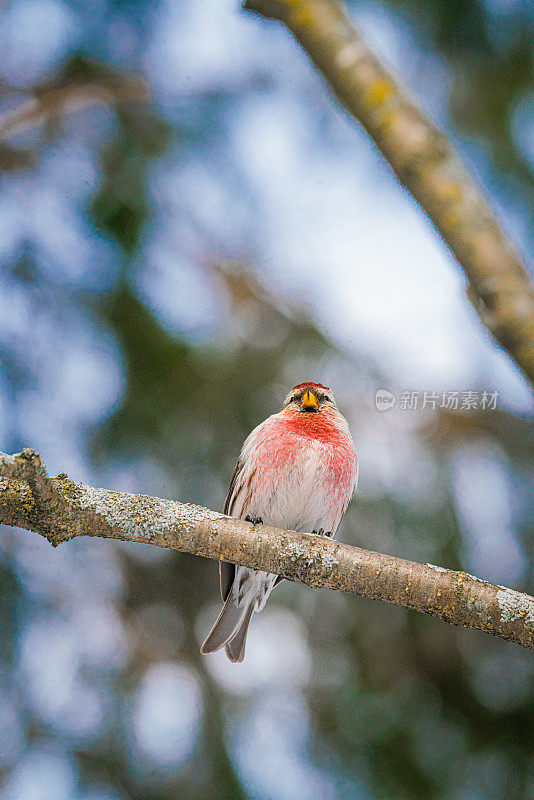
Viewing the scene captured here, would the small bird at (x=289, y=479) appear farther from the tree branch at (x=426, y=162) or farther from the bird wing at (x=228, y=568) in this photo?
the tree branch at (x=426, y=162)

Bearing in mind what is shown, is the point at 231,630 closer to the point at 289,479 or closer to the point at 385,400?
the point at 289,479

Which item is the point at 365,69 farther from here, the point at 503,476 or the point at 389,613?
the point at 389,613

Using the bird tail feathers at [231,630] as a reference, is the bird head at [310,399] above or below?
above

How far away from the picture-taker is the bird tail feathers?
2752 millimetres

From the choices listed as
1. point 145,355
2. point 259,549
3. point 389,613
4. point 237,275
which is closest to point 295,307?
point 237,275

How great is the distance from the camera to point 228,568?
287cm

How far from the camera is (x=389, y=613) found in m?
3.67

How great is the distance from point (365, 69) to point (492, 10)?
2.32 m

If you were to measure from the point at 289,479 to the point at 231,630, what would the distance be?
2.12 ft

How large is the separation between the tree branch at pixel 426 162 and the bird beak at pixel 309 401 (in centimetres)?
123

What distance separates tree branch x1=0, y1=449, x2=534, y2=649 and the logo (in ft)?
2.21

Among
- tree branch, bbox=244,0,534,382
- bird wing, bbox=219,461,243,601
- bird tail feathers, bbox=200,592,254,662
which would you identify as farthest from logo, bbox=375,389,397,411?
tree branch, bbox=244,0,534,382

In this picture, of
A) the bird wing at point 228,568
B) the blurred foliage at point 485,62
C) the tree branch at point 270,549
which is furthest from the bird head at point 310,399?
the blurred foliage at point 485,62

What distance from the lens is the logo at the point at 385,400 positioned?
8.38ft
